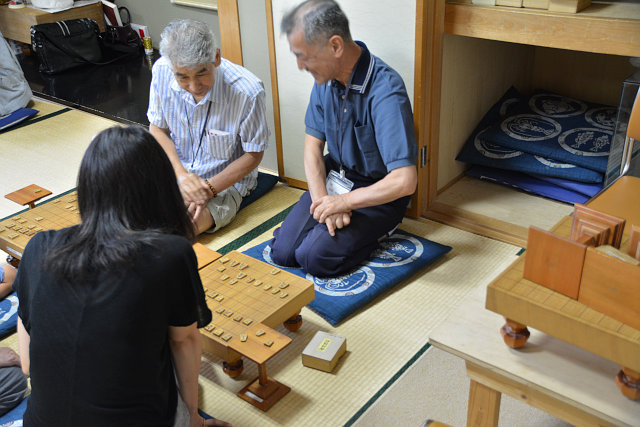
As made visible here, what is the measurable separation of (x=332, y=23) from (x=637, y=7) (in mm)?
1031

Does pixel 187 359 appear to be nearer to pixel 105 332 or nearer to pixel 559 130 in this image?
pixel 105 332

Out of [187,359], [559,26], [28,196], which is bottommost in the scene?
[28,196]

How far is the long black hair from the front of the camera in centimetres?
125

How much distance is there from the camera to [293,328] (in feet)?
7.12

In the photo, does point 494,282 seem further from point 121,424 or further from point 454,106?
point 454,106

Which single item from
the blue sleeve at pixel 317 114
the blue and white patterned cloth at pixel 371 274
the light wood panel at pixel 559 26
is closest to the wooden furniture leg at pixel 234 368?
the blue and white patterned cloth at pixel 371 274

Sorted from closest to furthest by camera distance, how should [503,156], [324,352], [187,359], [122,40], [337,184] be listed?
[187,359]
[324,352]
[337,184]
[503,156]
[122,40]

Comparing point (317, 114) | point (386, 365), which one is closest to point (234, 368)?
point (386, 365)

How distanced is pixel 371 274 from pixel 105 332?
130 centimetres

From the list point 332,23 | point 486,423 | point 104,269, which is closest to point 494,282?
point 486,423

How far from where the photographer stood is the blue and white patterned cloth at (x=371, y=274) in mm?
2256

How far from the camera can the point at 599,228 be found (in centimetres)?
120

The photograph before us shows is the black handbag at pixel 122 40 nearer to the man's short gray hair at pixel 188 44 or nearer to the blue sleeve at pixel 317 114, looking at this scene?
the man's short gray hair at pixel 188 44

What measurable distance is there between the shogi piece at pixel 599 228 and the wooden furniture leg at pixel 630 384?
0.76 ft
